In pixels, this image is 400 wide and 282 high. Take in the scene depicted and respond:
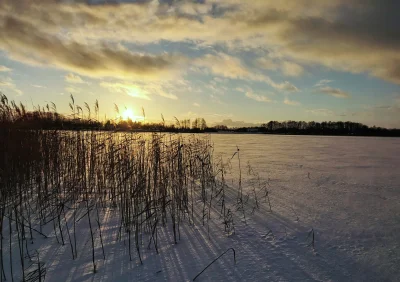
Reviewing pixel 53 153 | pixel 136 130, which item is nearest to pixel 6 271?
pixel 136 130

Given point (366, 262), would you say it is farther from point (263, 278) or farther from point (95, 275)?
point (95, 275)

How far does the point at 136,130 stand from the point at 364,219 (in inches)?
164

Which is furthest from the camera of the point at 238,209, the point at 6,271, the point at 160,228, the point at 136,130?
the point at 136,130

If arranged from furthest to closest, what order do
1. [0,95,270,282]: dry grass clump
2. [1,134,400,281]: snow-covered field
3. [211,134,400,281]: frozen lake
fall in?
[0,95,270,282]: dry grass clump → [211,134,400,281]: frozen lake → [1,134,400,281]: snow-covered field

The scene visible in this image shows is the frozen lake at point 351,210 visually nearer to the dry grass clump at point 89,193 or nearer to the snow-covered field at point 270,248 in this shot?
the snow-covered field at point 270,248

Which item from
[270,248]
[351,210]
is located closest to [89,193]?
[270,248]

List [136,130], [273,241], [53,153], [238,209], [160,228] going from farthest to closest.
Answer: [53,153]
[136,130]
[238,209]
[160,228]
[273,241]

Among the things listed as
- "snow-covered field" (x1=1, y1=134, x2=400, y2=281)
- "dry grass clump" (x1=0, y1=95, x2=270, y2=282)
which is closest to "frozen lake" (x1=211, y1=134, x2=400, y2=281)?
"snow-covered field" (x1=1, y1=134, x2=400, y2=281)

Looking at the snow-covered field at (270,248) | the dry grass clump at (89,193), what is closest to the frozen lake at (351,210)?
the snow-covered field at (270,248)

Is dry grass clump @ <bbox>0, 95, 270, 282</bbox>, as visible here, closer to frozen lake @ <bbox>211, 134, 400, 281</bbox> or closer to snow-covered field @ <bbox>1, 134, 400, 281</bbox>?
snow-covered field @ <bbox>1, 134, 400, 281</bbox>

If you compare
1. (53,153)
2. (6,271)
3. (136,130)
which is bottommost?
(6,271)

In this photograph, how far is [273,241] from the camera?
3127mm

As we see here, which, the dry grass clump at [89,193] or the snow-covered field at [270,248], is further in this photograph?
the dry grass clump at [89,193]

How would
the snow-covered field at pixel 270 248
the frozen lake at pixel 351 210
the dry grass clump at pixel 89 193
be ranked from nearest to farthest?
1. the snow-covered field at pixel 270 248
2. the frozen lake at pixel 351 210
3. the dry grass clump at pixel 89 193
